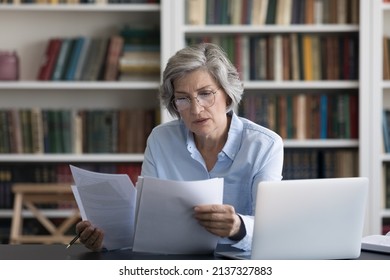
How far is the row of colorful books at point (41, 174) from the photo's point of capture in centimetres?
444

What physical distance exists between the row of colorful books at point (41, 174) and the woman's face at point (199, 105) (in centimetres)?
200

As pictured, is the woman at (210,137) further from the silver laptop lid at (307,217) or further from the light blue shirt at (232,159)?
the silver laptop lid at (307,217)

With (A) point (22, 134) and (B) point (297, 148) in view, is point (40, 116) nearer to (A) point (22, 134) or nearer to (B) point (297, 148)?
(A) point (22, 134)

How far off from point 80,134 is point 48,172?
0.27 metres

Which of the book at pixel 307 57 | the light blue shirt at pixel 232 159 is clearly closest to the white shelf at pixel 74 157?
the book at pixel 307 57

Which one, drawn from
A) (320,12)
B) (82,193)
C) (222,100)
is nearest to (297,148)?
(320,12)

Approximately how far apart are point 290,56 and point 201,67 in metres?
2.04

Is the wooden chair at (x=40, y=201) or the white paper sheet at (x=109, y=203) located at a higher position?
the white paper sheet at (x=109, y=203)

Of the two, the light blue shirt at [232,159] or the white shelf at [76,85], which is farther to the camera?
the white shelf at [76,85]

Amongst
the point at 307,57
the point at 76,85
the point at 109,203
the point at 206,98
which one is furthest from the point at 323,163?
the point at 109,203

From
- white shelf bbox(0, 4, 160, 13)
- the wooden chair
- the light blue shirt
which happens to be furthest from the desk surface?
white shelf bbox(0, 4, 160, 13)

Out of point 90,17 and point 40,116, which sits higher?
point 90,17

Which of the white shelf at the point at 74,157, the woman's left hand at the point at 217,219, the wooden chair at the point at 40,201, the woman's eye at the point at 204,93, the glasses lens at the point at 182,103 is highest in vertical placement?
the woman's eye at the point at 204,93

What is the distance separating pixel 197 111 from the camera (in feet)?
7.90
